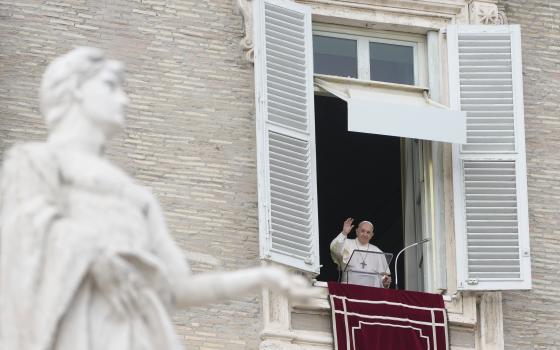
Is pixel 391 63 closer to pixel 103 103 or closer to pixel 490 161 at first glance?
pixel 490 161

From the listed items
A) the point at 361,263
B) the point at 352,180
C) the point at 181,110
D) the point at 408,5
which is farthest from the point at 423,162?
the point at 352,180

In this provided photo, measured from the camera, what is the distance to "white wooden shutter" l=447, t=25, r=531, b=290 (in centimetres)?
2284

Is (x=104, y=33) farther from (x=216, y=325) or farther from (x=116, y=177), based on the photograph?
(x=116, y=177)

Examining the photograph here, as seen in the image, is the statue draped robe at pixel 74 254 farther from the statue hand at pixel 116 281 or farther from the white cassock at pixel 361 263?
the white cassock at pixel 361 263

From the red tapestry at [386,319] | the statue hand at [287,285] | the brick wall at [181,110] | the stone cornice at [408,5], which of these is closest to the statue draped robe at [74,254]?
the statue hand at [287,285]

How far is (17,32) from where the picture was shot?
22.1 metres

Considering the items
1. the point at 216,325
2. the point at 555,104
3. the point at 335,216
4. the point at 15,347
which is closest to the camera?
the point at 15,347

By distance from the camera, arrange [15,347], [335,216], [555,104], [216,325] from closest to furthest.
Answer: [15,347], [216,325], [555,104], [335,216]

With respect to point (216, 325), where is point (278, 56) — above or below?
above

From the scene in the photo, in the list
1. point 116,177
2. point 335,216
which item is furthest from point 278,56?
point 116,177

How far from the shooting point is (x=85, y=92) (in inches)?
426

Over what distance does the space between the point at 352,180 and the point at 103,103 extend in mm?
16028

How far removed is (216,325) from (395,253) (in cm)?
264

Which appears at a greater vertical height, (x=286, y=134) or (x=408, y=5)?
(x=408, y=5)
